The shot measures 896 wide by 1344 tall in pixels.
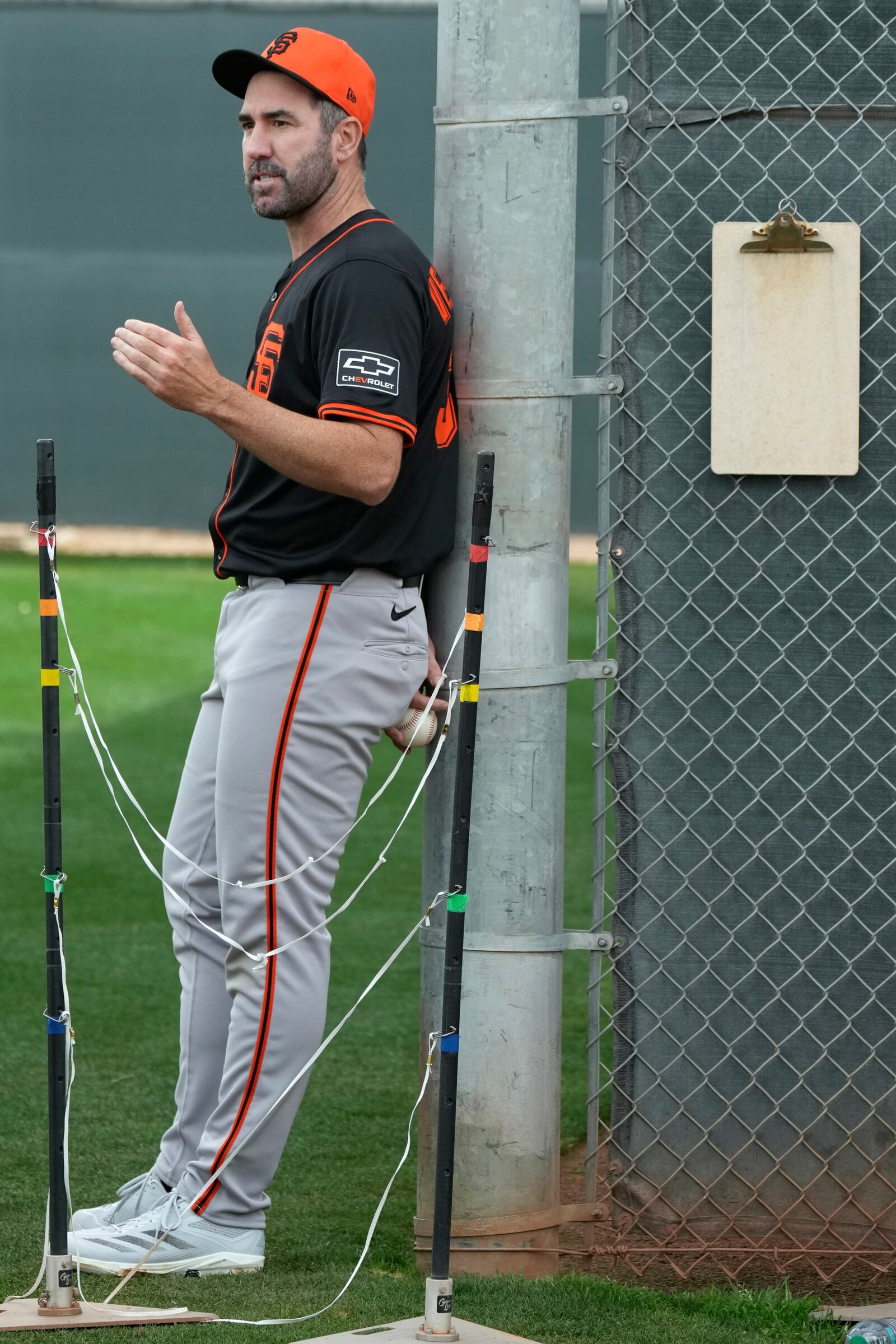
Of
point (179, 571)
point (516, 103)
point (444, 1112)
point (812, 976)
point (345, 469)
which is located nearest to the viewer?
point (444, 1112)

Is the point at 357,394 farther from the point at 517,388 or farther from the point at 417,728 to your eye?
the point at 417,728

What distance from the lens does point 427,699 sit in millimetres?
→ 3059

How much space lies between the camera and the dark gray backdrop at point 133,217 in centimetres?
1658

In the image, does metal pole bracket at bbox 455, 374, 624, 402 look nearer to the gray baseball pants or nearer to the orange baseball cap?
the gray baseball pants

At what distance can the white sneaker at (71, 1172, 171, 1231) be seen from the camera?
308cm

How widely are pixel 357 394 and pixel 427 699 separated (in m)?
0.61

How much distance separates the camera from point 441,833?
121 inches

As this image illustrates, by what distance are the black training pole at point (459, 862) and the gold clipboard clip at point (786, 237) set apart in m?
0.91

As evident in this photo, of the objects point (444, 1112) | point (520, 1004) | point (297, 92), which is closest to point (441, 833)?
point (520, 1004)

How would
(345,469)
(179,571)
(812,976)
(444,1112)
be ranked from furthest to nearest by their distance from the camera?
(179,571), (812,976), (345,469), (444,1112)

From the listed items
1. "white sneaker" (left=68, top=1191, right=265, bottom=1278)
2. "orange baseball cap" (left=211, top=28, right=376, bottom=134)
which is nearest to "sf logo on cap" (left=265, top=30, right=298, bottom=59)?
"orange baseball cap" (left=211, top=28, right=376, bottom=134)

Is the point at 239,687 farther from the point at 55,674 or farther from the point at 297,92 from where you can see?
the point at 297,92

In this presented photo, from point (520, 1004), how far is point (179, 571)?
13196mm

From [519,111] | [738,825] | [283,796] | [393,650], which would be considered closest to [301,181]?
[519,111]
